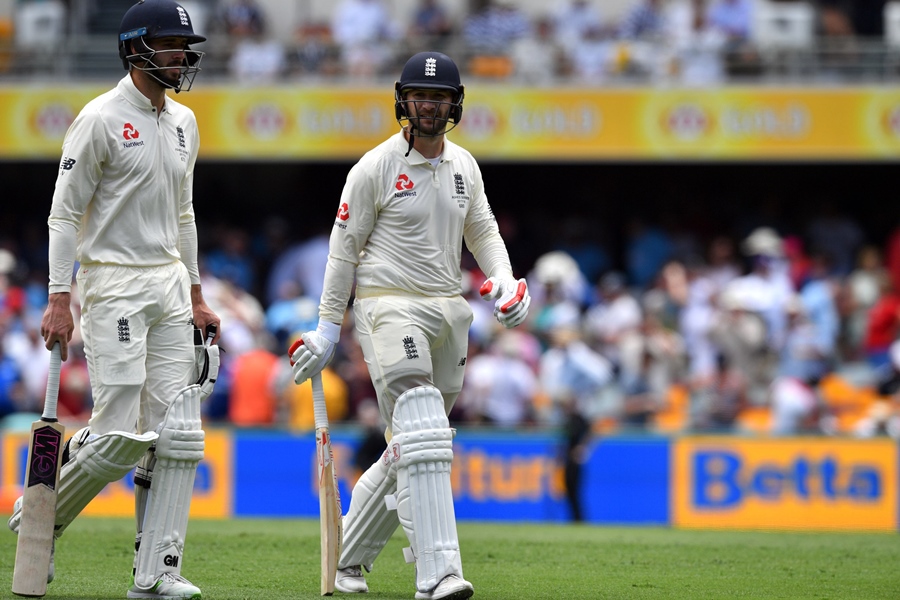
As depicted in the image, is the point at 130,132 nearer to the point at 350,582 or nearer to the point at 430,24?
the point at 350,582

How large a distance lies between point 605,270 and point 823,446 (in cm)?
527

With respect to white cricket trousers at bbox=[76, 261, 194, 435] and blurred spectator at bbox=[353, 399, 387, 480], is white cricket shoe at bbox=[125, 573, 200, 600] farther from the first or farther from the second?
blurred spectator at bbox=[353, 399, 387, 480]

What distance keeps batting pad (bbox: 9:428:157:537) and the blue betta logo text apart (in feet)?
26.3

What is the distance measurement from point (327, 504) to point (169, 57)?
2112 mm

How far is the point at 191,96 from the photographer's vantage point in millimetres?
17156

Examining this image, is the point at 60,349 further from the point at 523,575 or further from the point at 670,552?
the point at 670,552

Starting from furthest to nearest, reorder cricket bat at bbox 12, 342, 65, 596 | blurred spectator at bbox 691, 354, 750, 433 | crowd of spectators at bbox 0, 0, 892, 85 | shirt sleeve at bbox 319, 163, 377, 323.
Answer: crowd of spectators at bbox 0, 0, 892, 85 < blurred spectator at bbox 691, 354, 750, 433 < shirt sleeve at bbox 319, 163, 377, 323 < cricket bat at bbox 12, 342, 65, 596

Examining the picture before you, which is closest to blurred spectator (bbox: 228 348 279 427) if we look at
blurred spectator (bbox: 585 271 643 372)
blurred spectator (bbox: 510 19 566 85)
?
blurred spectator (bbox: 585 271 643 372)

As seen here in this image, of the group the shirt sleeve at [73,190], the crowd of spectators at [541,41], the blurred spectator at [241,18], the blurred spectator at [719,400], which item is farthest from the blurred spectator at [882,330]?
the shirt sleeve at [73,190]

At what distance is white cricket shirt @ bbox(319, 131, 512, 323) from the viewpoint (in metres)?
6.35

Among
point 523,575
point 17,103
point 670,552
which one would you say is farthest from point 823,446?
point 17,103

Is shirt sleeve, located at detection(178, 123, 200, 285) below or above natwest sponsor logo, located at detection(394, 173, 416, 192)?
below

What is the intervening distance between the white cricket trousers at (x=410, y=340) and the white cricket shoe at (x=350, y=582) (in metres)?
0.75

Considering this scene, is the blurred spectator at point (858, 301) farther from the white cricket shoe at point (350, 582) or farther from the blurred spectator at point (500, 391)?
the white cricket shoe at point (350, 582)
